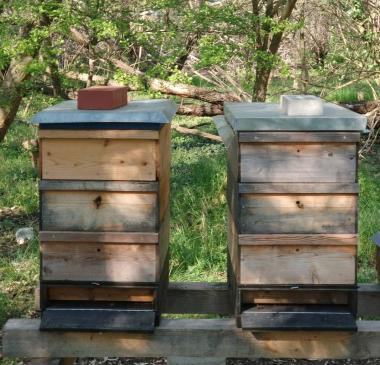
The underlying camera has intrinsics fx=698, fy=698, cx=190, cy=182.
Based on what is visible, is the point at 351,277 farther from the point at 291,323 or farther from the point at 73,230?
the point at 73,230

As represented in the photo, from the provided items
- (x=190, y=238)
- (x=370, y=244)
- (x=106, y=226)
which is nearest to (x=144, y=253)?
(x=106, y=226)

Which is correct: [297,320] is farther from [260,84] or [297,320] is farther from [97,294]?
[260,84]

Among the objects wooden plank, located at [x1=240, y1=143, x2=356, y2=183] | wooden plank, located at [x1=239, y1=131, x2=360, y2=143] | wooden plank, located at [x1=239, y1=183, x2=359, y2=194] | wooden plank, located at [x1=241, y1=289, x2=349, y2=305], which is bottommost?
wooden plank, located at [x1=241, y1=289, x2=349, y2=305]

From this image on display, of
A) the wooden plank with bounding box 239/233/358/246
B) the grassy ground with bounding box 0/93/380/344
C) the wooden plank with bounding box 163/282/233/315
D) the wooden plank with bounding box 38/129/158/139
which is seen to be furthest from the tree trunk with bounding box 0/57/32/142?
the wooden plank with bounding box 239/233/358/246

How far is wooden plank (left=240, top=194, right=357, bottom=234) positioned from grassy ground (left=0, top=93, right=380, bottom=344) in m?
2.36

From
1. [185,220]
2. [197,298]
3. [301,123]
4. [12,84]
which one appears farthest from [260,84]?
[301,123]

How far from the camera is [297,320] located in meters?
2.72

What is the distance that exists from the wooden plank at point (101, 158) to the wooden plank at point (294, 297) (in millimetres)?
621

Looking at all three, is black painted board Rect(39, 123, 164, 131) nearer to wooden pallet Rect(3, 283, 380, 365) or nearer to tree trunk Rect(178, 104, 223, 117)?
wooden pallet Rect(3, 283, 380, 365)

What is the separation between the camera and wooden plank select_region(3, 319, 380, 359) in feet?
9.14

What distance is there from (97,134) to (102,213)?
309 millimetres

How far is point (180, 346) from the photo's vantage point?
2.81 metres

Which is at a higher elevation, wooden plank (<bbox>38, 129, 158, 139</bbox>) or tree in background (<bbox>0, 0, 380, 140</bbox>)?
tree in background (<bbox>0, 0, 380, 140</bbox>)

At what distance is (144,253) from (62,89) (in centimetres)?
490
